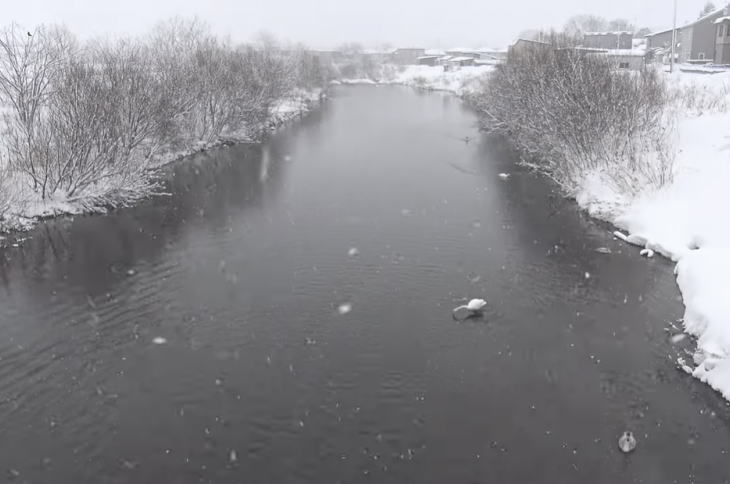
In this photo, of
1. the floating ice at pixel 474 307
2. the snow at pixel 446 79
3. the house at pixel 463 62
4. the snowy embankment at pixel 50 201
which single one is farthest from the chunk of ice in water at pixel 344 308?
the house at pixel 463 62

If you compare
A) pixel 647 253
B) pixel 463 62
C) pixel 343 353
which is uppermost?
pixel 463 62

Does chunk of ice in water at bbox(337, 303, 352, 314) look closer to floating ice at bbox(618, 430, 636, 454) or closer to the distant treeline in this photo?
floating ice at bbox(618, 430, 636, 454)

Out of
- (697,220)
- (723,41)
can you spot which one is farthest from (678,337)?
(723,41)

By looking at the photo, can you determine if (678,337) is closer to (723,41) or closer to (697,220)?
(697,220)

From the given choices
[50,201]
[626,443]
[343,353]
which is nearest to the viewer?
[626,443]

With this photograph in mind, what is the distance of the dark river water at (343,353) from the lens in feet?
39.3

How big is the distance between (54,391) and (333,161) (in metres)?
29.7

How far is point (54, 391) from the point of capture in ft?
46.4

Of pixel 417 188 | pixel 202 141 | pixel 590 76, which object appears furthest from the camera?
pixel 202 141

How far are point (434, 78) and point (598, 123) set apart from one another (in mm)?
104820

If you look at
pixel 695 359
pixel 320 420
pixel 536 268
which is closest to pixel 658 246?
pixel 536 268

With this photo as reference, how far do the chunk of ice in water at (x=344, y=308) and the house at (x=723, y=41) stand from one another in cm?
6576

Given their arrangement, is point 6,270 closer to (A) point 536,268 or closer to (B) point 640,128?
(A) point 536,268

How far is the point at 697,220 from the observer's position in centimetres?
2309
